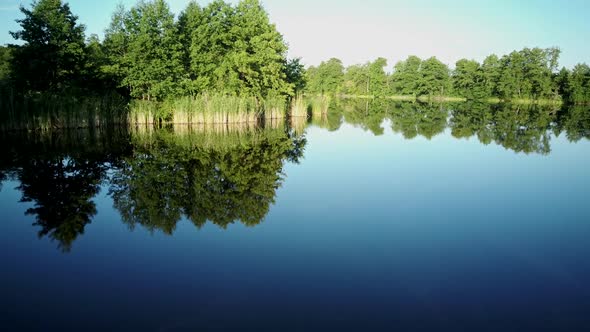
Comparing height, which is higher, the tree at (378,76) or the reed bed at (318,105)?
the tree at (378,76)

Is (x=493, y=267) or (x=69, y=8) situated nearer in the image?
(x=493, y=267)

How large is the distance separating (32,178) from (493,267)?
1158 cm

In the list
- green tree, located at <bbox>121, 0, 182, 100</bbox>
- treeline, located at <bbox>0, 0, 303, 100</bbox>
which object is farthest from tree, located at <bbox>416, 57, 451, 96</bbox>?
green tree, located at <bbox>121, 0, 182, 100</bbox>

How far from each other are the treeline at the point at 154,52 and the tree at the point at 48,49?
0.05 metres

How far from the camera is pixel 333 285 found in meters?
4.97

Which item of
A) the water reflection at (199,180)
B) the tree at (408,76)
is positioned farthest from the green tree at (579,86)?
the water reflection at (199,180)

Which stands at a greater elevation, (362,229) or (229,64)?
(229,64)

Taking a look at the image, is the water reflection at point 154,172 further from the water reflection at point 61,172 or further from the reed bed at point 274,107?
the reed bed at point 274,107

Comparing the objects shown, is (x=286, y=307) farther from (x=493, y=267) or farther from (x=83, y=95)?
(x=83, y=95)

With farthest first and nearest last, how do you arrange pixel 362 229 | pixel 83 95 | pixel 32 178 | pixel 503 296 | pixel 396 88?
pixel 396 88
pixel 83 95
pixel 32 178
pixel 362 229
pixel 503 296

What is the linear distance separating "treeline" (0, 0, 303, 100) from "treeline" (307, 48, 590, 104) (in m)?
29.1

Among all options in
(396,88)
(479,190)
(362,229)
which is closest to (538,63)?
(396,88)

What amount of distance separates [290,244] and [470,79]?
79988mm

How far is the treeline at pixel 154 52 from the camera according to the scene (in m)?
22.5
